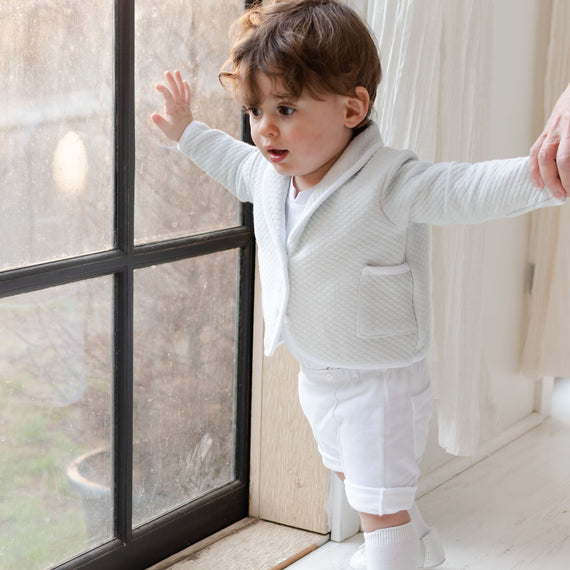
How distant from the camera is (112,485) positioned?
63.7 inches

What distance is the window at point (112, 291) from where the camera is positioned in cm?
139

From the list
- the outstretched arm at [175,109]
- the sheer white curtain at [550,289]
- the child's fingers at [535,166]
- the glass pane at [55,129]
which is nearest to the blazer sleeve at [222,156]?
the outstretched arm at [175,109]

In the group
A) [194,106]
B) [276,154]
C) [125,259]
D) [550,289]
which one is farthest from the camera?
[550,289]

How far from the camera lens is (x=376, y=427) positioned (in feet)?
4.59

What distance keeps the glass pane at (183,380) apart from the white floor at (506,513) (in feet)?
0.88

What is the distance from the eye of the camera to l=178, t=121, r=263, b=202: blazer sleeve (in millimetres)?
1500

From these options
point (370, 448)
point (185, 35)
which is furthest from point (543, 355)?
point (185, 35)

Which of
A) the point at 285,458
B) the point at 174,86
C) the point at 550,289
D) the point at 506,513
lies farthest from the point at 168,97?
the point at 550,289

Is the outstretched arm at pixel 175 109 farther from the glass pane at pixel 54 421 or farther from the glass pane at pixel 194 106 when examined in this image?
the glass pane at pixel 54 421

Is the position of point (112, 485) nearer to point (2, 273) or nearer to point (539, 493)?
point (2, 273)

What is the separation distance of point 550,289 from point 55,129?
1.41 m

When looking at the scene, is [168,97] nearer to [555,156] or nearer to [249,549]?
[555,156]

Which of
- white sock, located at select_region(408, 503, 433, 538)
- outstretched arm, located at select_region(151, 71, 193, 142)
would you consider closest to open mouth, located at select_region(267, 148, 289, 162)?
outstretched arm, located at select_region(151, 71, 193, 142)

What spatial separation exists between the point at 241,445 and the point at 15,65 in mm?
889
